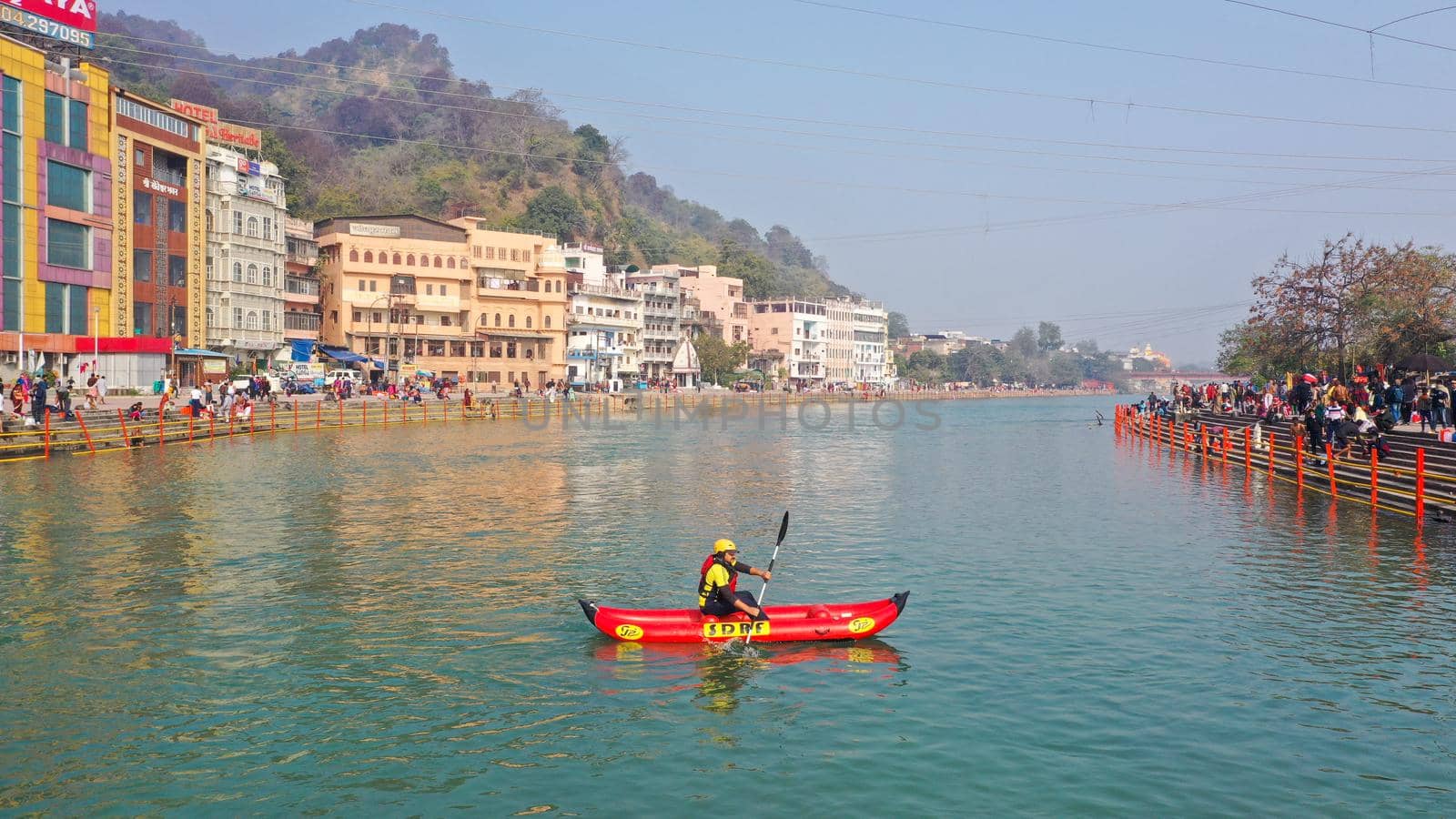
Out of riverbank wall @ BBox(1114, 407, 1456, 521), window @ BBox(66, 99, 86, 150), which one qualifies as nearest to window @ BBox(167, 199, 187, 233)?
window @ BBox(66, 99, 86, 150)

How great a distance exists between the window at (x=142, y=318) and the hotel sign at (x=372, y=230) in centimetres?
3590

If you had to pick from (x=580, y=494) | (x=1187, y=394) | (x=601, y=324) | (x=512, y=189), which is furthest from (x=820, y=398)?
(x=580, y=494)

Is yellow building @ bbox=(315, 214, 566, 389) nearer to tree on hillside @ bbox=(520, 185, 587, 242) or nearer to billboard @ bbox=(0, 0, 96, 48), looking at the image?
billboard @ bbox=(0, 0, 96, 48)

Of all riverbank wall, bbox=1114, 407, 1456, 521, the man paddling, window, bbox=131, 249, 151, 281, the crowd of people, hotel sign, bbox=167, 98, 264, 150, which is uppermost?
hotel sign, bbox=167, 98, 264, 150

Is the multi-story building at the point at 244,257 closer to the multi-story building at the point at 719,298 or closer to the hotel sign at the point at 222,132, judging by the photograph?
the hotel sign at the point at 222,132

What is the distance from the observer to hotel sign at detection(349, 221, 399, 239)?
97.8 meters

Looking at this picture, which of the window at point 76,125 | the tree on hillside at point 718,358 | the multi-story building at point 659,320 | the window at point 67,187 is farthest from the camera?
the tree on hillside at point 718,358

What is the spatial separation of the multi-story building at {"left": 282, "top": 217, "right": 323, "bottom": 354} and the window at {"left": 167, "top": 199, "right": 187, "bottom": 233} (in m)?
17.6

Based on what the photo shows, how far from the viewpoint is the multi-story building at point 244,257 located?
74.4m

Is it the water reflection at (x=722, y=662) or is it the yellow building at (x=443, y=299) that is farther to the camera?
the yellow building at (x=443, y=299)

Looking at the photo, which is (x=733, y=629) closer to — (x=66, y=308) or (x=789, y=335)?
(x=66, y=308)

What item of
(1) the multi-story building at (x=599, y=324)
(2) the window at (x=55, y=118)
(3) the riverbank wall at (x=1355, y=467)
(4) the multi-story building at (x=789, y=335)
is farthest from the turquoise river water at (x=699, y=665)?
(4) the multi-story building at (x=789, y=335)

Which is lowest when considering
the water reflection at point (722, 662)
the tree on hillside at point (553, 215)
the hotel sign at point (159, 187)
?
the water reflection at point (722, 662)

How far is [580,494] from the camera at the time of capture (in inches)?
1316
